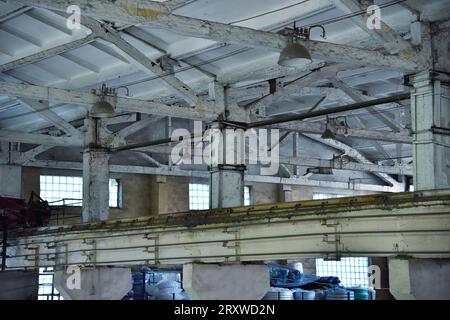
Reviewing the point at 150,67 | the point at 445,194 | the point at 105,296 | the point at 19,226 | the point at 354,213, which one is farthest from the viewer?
the point at 19,226

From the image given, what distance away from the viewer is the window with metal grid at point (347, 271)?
33.2m

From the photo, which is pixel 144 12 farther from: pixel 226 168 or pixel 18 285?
pixel 18 285

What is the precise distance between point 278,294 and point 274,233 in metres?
10.3

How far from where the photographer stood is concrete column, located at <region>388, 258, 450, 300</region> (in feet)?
34.5

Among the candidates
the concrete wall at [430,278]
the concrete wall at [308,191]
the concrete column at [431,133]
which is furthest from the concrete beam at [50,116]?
the concrete wall at [308,191]

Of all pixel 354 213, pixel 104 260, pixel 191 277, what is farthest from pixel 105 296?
pixel 354 213

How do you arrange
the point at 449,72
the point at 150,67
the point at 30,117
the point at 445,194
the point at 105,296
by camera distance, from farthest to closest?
the point at 30,117
the point at 105,296
the point at 150,67
the point at 449,72
the point at 445,194

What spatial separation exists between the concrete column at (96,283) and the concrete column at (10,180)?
866 cm

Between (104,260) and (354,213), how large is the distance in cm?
777

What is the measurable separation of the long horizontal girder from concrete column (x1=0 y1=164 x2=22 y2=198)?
23.8 feet

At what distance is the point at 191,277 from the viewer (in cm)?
1412

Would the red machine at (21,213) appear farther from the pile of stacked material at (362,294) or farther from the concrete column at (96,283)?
the pile of stacked material at (362,294)

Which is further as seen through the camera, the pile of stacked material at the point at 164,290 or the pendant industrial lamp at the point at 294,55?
the pile of stacked material at the point at 164,290
